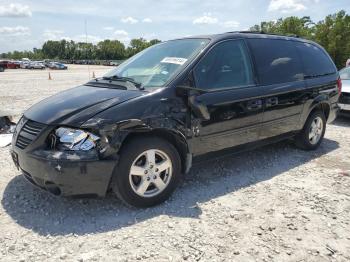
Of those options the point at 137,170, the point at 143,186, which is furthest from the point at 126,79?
the point at 143,186

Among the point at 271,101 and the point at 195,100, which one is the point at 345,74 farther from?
the point at 195,100

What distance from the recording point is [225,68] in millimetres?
4246

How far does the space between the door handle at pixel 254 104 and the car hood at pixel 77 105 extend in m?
1.52

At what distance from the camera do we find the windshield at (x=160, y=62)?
155 inches

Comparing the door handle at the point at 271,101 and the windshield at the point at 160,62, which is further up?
the windshield at the point at 160,62

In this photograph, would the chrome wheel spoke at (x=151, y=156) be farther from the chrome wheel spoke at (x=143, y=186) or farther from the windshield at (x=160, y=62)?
the windshield at (x=160, y=62)

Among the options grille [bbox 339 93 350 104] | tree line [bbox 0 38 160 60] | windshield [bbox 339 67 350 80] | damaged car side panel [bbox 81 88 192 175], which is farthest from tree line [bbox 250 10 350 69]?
tree line [bbox 0 38 160 60]

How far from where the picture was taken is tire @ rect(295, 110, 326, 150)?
573cm

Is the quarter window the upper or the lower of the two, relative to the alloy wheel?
upper

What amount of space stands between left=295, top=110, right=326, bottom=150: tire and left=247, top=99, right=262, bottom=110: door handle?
5.06ft

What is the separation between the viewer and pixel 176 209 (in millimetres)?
3695

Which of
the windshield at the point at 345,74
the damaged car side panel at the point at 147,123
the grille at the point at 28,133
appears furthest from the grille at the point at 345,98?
the grille at the point at 28,133

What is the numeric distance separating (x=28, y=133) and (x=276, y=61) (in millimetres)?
3436

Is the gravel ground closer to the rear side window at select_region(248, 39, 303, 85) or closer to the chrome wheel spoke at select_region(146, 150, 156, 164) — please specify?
the chrome wheel spoke at select_region(146, 150, 156, 164)
